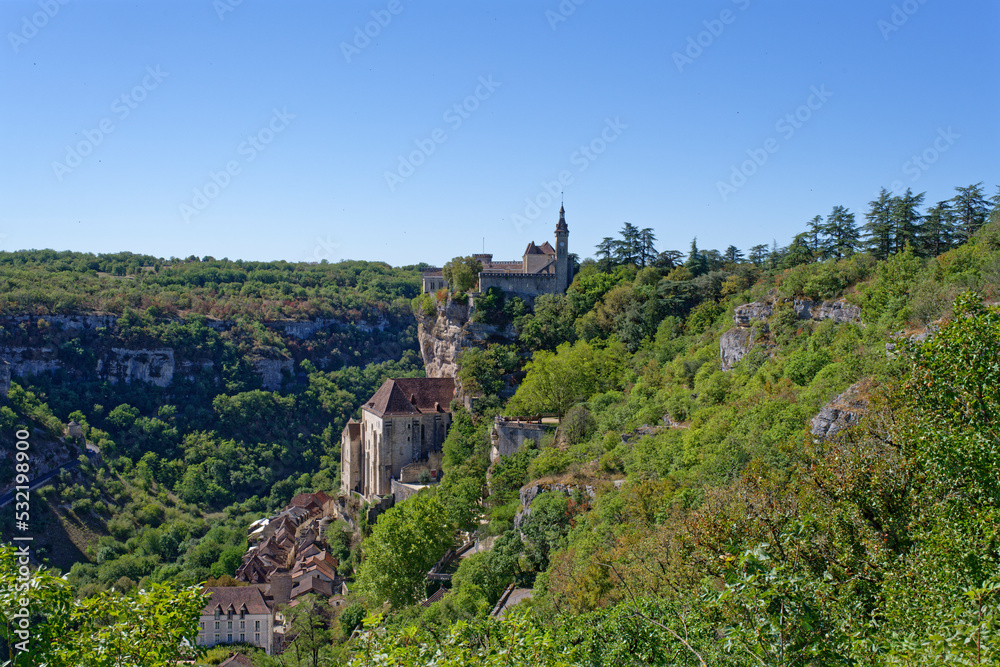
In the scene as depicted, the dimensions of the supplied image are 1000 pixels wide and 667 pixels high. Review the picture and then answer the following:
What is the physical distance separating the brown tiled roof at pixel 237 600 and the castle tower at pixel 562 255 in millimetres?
28026

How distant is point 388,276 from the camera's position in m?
134

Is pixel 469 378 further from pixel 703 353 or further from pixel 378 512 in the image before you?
pixel 703 353

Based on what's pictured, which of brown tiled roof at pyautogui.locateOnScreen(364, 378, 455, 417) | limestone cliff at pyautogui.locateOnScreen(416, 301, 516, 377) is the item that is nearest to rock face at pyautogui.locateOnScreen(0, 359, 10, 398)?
limestone cliff at pyautogui.locateOnScreen(416, 301, 516, 377)

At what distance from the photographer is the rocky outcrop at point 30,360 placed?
2913 inches

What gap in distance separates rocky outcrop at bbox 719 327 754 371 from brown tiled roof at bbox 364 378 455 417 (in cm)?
1899

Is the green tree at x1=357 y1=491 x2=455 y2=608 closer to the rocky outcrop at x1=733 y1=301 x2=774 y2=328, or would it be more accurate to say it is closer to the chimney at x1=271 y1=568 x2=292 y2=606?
the chimney at x1=271 y1=568 x2=292 y2=606

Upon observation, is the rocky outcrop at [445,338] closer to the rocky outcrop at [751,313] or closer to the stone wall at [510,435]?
the stone wall at [510,435]

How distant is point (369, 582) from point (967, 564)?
26.7 meters

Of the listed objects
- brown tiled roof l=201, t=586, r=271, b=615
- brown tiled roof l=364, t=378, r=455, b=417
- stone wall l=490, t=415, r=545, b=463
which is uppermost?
brown tiled roof l=364, t=378, r=455, b=417

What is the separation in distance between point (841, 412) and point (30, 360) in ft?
265

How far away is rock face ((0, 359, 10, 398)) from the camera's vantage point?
219 feet

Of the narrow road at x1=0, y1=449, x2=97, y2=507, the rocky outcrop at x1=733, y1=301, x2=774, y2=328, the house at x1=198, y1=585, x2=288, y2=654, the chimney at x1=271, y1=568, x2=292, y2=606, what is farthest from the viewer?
the narrow road at x1=0, y1=449, x2=97, y2=507

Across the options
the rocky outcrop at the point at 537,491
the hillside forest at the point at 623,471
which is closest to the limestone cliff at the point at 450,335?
the hillside forest at the point at 623,471

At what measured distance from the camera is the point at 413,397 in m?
47.0
